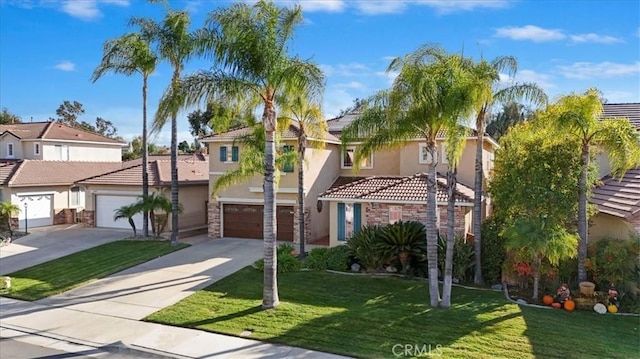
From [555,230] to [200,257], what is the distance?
14011 mm

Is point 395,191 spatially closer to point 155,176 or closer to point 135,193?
point 155,176

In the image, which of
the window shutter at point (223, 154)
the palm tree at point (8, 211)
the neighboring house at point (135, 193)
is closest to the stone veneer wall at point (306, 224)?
the window shutter at point (223, 154)

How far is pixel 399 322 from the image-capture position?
468 inches

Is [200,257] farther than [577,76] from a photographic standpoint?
Yes

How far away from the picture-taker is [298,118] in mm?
18219

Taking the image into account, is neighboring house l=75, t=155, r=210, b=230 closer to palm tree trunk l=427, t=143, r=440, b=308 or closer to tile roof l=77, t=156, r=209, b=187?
tile roof l=77, t=156, r=209, b=187

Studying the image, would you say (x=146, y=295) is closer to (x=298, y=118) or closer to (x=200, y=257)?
(x=200, y=257)

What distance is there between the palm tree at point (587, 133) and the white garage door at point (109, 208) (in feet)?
75.9

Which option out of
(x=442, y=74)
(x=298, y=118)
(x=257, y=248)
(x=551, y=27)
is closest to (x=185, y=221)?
(x=257, y=248)

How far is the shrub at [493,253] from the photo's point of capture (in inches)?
627

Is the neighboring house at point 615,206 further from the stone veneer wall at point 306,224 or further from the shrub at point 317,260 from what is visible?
the stone veneer wall at point 306,224

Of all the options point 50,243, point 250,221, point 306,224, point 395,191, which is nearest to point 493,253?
point 395,191

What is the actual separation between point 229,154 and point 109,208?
31.4 ft

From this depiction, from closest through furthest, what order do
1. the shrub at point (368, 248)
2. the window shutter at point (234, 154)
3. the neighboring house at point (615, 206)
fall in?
the neighboring house at point (615, 206) → the shrub at point (368, 248) → the window shutter at point (234, 154)
